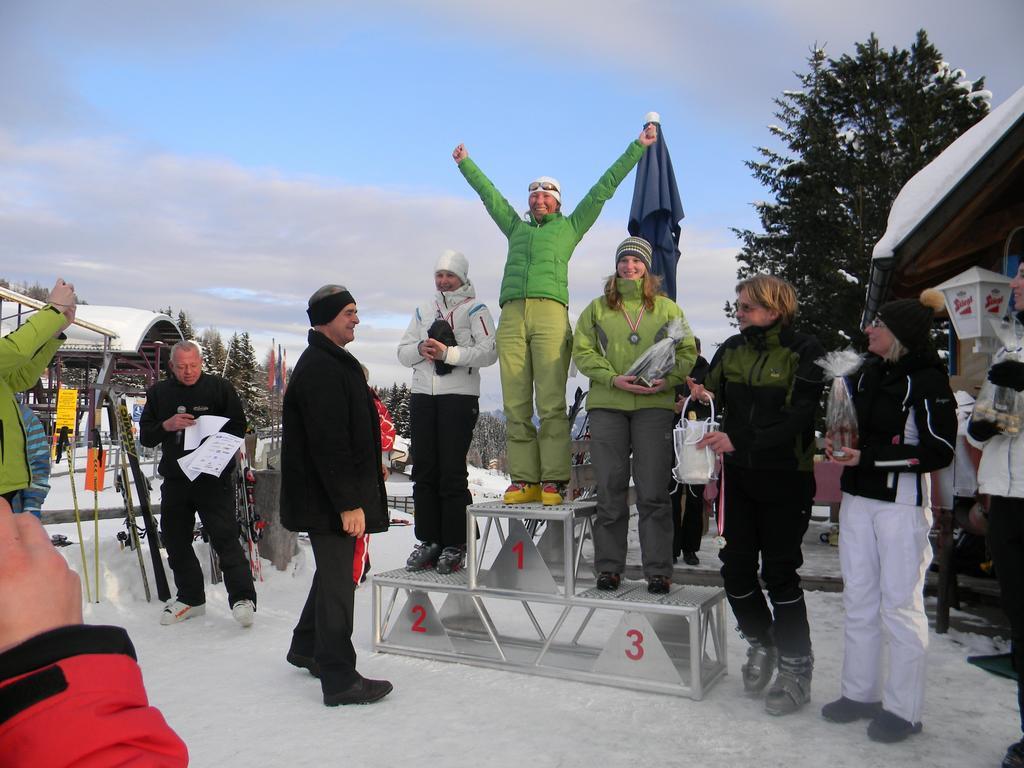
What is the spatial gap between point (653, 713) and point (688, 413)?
1.73m

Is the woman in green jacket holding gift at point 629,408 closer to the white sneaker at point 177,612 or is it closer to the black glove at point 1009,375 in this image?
the black glove at point 1009,375

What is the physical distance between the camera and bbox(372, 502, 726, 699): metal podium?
4.48m

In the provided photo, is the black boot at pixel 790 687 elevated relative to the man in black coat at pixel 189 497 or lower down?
lower down

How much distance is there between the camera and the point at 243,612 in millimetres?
5797

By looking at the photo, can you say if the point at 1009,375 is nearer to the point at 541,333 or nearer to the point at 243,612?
the point at 541,333

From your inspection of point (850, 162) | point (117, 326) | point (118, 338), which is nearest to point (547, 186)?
point (850, 162)

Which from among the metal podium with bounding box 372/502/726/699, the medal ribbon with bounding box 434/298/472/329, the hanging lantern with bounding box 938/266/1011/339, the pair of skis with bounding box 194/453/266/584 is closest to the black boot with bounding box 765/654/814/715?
the metal podium with bounding box 372/502/726/699

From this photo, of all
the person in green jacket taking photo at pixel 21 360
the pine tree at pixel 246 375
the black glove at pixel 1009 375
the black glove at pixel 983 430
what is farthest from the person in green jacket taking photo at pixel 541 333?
the pine tree at pixel 246 375

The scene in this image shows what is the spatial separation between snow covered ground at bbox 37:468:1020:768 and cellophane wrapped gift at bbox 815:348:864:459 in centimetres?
144

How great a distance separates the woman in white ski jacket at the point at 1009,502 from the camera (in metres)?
3.29

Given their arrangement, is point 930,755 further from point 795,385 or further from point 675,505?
point 675,505

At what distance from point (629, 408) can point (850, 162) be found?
18.7 metres

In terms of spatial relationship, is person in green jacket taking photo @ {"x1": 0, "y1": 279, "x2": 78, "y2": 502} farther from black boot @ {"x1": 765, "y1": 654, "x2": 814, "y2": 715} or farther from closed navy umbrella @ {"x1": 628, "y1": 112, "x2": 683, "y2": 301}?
black boot @ {"x1": 765, "y1": 654, "x2": 814, "y2": 715}

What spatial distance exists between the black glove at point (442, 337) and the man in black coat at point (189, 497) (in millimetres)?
1944
